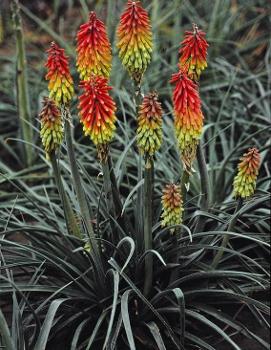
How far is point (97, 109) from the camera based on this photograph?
2.62 metres

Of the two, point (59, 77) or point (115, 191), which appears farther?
point (115, 191)

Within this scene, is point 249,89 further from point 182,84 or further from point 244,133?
point 182,84

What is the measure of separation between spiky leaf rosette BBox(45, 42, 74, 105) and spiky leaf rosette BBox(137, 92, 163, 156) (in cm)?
34

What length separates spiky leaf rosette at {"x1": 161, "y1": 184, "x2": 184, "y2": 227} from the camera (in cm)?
271

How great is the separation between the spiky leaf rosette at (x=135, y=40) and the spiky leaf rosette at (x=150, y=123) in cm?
24

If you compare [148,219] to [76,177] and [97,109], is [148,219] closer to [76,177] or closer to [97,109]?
[76,177]

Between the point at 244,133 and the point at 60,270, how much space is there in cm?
185

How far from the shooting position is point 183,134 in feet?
8.80

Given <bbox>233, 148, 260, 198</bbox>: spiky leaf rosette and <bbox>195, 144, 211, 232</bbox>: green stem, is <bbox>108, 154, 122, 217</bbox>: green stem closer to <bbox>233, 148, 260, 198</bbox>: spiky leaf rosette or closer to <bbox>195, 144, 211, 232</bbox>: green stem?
A: <bbox>195, 144, 211, 232</bbox>: green stem

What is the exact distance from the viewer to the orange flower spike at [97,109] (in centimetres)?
262

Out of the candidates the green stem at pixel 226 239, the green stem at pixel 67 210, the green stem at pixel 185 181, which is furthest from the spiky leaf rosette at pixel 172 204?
the green stem at pixel 67 210

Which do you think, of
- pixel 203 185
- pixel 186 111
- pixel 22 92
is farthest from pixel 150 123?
pixel 22 92

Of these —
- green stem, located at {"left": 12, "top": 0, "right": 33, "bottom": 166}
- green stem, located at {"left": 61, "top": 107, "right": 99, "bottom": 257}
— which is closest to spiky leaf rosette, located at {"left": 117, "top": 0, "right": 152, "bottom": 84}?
green stem, located at {"left": 61, "top": 107, "right": 99, "bottom": 257}

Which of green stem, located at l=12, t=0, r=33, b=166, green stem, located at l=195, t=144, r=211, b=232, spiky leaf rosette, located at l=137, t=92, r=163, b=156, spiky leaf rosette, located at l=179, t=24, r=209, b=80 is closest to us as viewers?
spiky leaf rosette, located at l=137, t=92, r=163, b=156
